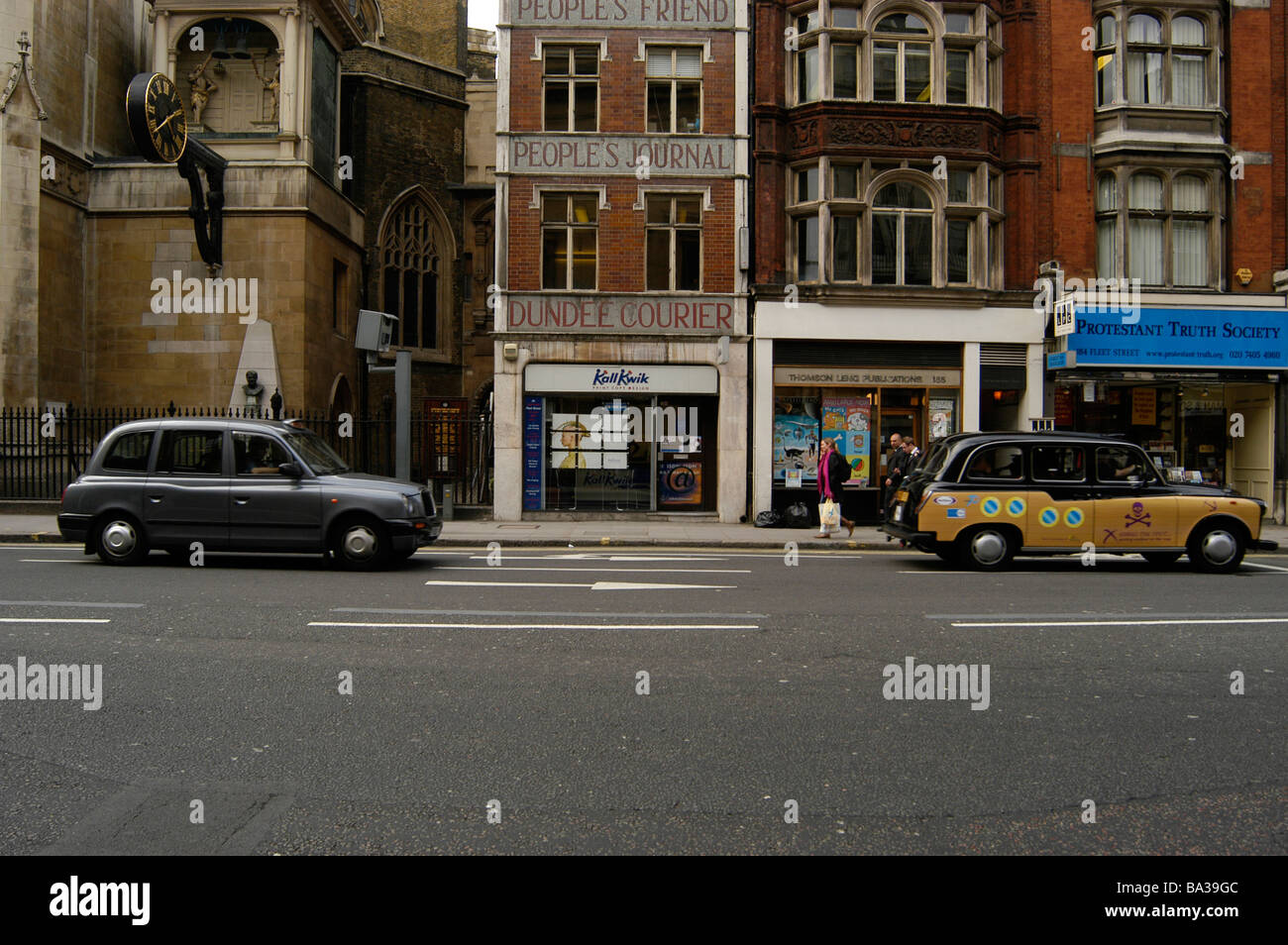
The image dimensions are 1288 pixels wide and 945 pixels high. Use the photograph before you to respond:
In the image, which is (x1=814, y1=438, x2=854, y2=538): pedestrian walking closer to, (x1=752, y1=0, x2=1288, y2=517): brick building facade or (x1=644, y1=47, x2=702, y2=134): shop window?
(x1=752, y1=0, x2=1288, y2=517): brick building facade

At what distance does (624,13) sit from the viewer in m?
20.6

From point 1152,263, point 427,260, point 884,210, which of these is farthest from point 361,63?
point 1152,263

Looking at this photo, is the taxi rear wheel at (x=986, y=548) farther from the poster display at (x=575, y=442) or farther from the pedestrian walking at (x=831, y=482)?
the poster display at (x=575, y=442)

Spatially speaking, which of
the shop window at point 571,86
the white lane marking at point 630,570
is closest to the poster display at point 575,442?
the shop window at point 571,86

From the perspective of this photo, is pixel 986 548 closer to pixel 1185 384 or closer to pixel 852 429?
pixel 852 429

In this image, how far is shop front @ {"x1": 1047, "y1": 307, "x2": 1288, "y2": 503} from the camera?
66.0ft

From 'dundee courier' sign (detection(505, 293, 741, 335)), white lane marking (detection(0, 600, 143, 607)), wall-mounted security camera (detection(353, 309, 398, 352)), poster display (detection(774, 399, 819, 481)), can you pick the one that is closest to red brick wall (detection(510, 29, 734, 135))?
'dundee courier' sign (detection(505, 293, 741, 335))

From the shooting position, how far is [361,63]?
29812mm

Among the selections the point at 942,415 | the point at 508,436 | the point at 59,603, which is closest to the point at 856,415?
the point at 942,415

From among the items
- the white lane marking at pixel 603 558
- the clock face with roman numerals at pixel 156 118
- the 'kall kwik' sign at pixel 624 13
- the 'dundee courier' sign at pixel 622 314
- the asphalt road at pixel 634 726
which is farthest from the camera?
the 'kall kwik' sign at pixel 624 13

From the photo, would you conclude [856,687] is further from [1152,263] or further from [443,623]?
[1152,263]

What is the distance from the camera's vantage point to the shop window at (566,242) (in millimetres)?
20688

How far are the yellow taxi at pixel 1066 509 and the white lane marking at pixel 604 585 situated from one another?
3891 mm

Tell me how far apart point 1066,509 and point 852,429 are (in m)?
7.71
